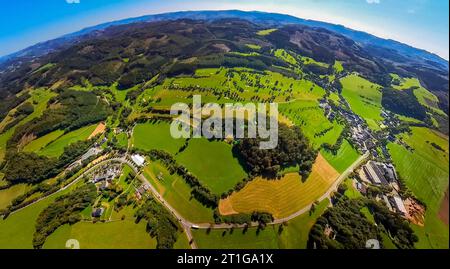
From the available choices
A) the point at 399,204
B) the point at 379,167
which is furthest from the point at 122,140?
the point at 399,204

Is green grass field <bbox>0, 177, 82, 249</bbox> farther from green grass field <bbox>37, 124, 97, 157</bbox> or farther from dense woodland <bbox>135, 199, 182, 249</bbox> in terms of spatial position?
dense woodland <bbox>135, 199, 182, 249</bbox>

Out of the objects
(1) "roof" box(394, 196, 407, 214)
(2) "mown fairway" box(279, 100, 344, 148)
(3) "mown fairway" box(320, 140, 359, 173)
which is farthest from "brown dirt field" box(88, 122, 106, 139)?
(1) "roof" box(394, 196, 407, 214)

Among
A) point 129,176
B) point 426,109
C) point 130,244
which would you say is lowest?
point 130,244

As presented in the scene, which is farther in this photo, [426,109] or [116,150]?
[426,109]

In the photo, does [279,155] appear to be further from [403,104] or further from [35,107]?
[35,107]

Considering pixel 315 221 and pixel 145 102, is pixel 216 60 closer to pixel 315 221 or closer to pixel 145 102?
pixel 145 102

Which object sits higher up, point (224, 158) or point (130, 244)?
point (224, 158)
